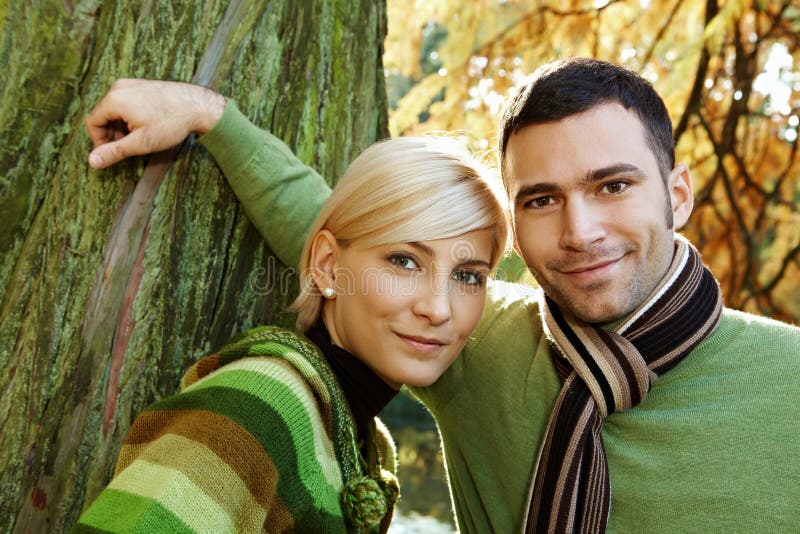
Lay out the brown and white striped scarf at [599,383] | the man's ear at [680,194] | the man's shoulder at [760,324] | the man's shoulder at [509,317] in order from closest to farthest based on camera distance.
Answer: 1. the brown and white striped scarf at [599,383]
2. the man's shoulder at [760,324]
3. the man's ear at [680,194]
4. the man's shoulder at [509,317]

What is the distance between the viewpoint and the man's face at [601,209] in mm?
1948

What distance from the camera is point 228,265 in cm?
211

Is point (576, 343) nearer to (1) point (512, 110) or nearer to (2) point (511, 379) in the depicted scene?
(2) point (511, 379)

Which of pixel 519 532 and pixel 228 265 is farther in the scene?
pixel 228 265

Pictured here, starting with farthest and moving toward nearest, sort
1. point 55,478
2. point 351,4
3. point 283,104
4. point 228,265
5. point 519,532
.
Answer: point 351,4 → point 283,104 → point 228,265 → point 519,532 → point 55,478

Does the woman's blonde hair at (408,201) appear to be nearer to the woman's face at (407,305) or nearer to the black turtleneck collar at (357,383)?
the woman's face at (407,305)

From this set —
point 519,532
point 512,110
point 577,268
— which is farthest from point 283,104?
point 519,532

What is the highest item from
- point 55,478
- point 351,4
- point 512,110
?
point 351,4

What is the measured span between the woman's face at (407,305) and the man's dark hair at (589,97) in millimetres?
410

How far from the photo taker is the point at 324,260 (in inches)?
79.2

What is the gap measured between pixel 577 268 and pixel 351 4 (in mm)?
1197

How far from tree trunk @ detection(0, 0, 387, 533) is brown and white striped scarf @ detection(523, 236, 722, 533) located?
0.90m

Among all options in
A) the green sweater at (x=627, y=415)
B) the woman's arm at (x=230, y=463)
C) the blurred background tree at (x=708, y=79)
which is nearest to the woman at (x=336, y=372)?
the woman's arm at (x=230, y=463)

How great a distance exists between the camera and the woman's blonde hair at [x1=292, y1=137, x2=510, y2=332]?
6.10ft
